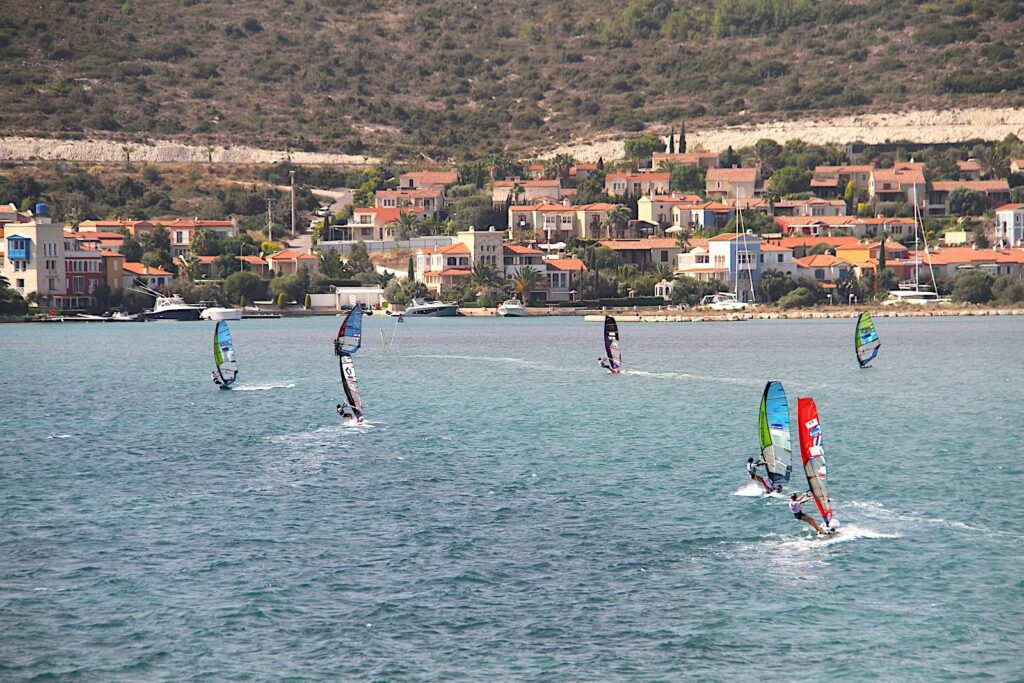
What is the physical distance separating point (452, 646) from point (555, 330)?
100 m

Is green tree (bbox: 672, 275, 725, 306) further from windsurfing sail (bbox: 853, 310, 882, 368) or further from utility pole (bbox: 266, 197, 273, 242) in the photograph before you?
windsurfing sail (bbox: 853, 310, 882, 368)

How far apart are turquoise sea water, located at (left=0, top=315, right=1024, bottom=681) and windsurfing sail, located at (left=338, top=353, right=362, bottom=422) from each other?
0.87 m

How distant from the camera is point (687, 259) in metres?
157

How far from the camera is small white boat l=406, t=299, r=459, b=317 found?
152m

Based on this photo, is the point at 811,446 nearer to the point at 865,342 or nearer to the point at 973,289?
the point at 865,342

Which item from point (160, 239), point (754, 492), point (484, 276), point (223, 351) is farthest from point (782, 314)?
point (754, 492)

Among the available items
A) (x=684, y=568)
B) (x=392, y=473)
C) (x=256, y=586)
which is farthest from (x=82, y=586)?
(x=392, y=473)

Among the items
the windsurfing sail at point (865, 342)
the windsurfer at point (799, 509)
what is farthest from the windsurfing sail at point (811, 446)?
the windsurfing sail at point (865, 342)

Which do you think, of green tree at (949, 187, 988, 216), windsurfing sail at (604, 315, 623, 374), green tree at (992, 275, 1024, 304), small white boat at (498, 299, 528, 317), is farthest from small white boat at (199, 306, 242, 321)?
green tree at (949, 187, 988, 216)

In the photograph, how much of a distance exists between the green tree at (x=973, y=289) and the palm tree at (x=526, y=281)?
41563mm

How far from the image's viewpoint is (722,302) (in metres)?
146

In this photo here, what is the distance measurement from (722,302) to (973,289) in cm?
2386

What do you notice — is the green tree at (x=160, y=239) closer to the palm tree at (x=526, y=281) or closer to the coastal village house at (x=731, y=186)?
the palm tree at (x=526, y=281)

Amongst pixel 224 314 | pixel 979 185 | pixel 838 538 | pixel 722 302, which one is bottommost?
pixel 838 538
